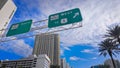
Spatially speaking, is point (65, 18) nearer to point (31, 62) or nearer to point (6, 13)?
point (6, 13)

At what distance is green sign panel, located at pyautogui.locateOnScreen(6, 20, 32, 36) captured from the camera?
42.6ft

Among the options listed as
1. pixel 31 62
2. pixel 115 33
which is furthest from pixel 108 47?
pixel 31 62

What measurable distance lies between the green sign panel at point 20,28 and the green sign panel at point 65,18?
249 centimetres

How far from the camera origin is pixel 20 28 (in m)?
13.2

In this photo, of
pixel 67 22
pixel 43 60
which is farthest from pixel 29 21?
pixel 43 60

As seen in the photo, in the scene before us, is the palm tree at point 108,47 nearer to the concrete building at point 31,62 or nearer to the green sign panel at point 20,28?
the green sign panel at point 20,28

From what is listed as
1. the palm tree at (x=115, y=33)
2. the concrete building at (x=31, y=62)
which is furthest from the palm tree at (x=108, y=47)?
the concrete building at (x=31, y=62)

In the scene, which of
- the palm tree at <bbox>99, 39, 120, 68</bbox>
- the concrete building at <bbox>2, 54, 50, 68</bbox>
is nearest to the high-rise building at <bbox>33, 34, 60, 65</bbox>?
the concrete building at <bbox>2, 54, 50, 68</bbox>

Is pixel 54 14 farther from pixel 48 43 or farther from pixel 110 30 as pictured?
pixel 48 43

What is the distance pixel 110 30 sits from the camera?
871 inches

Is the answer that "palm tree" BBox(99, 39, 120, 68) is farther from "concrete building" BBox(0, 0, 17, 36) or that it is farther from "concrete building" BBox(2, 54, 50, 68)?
"concrete building" BBox(2, 54, 50, 68)

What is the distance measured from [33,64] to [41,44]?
3823cm

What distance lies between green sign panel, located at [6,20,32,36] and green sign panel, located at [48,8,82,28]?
2491mm

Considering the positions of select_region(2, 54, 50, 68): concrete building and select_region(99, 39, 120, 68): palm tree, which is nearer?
select_region(99, 39, 120, 68): palm tree
